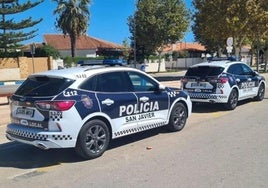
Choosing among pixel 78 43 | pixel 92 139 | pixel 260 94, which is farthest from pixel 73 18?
pixel 92 139

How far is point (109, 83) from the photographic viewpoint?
26.2ft

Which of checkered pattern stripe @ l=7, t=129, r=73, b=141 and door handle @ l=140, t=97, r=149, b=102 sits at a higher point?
door handle @ l=140, t=97, r=149, b=102

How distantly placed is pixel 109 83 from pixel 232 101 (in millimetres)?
6467

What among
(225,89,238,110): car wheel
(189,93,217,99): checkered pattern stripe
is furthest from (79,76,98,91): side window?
(225,89,238,110): car wheel

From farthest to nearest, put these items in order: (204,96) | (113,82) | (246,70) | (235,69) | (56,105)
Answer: (246,70) < (235,69) < (204,96) < (113,82) < (56,105)

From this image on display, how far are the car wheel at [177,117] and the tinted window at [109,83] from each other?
1.62m

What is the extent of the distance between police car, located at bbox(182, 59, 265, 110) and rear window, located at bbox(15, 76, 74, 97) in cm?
661

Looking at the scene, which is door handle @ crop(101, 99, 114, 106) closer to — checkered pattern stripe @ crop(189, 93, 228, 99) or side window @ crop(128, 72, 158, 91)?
side window @ crop(128, 72, 158, 91)

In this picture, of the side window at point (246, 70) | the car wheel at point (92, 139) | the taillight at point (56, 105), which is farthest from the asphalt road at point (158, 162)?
the side window at point (246, 70)

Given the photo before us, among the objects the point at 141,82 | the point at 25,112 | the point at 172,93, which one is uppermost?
the point at 141,82

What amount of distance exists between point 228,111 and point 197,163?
6.40 meters

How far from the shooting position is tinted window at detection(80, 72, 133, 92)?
7.58 m

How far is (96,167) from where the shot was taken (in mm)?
6938

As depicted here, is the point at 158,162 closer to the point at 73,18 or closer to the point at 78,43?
the point at 73,18
